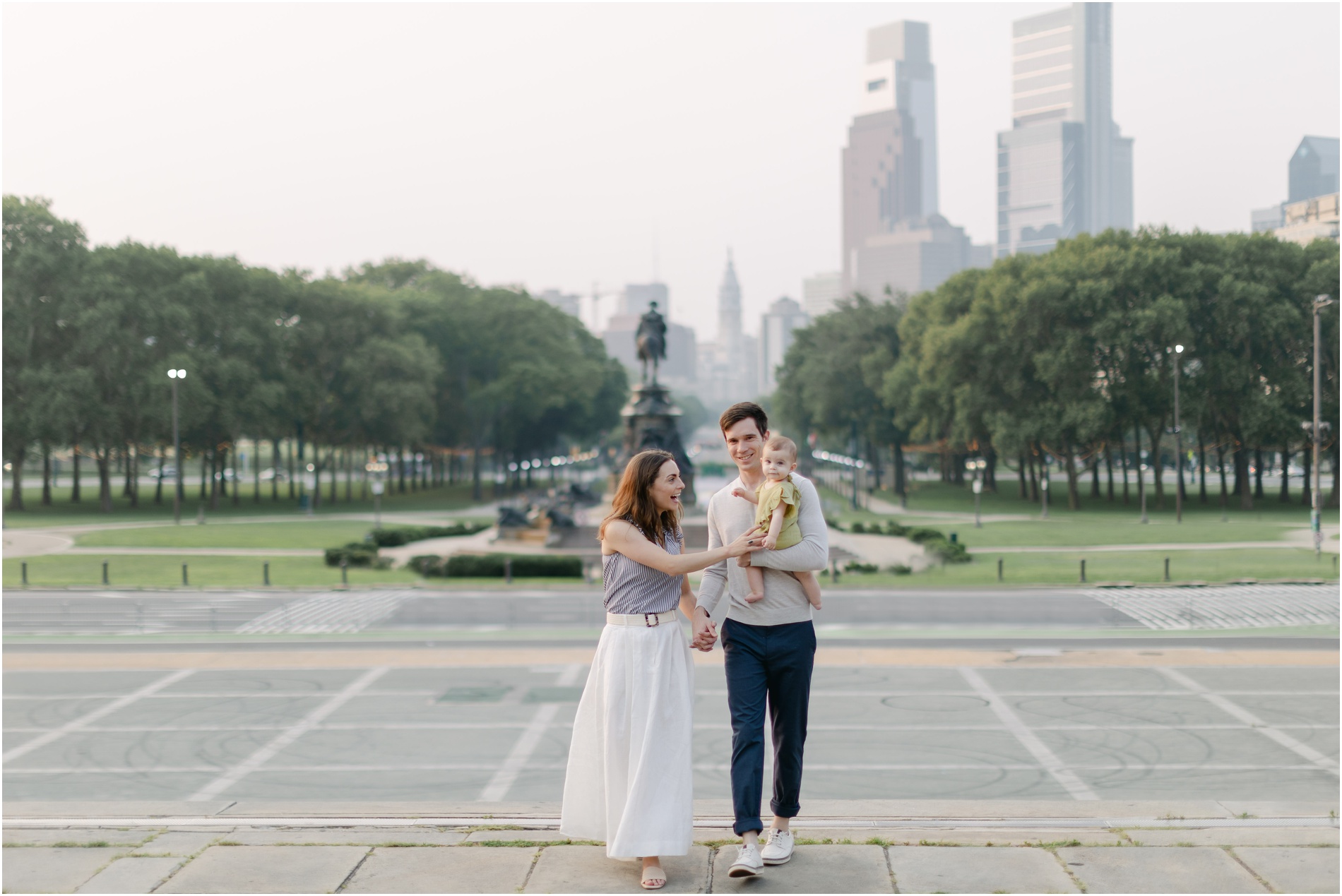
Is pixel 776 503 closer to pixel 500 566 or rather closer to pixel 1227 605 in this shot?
pixel 1227 605

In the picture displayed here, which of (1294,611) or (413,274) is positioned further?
(413,274)

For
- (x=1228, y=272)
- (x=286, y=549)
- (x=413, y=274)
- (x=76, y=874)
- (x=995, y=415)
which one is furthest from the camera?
(x=413, y=274)

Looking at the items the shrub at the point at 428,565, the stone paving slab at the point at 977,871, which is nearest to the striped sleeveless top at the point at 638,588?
the stone paving slab at the point at 977,871

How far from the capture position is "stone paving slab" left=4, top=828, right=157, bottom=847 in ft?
23.1

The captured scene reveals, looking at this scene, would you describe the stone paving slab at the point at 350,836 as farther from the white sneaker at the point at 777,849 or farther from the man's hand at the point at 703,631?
the man's hand at the point at 703,631

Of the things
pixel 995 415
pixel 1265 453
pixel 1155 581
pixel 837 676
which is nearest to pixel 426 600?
pixel 837 676

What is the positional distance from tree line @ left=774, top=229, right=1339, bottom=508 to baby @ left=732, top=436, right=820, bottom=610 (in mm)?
53861

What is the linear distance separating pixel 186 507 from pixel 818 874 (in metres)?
69.9

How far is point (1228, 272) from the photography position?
2233 inches

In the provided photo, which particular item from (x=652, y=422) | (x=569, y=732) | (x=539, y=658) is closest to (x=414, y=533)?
(x=652, y=422)

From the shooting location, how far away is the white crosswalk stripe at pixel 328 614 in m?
22.5

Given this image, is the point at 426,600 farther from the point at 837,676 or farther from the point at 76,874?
the point at 76,874

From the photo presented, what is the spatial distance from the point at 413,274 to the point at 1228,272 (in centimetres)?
6046

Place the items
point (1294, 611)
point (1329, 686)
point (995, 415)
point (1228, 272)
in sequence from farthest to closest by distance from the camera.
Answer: point (995, 415) → point (1228, 272) → point (1294, 611) → point (1329, 686)
